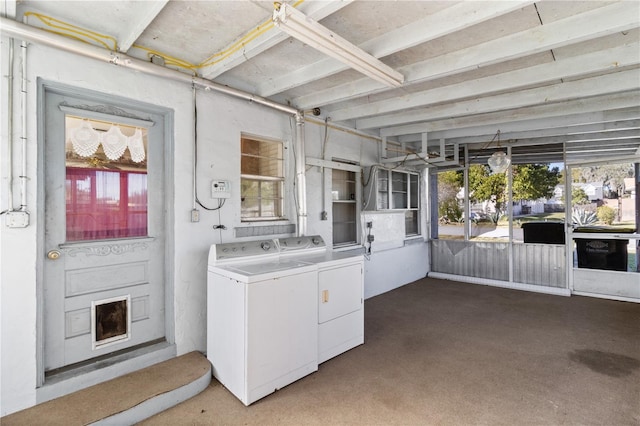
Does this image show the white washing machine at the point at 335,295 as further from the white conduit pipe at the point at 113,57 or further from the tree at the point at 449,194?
the tree at the point at 449,194

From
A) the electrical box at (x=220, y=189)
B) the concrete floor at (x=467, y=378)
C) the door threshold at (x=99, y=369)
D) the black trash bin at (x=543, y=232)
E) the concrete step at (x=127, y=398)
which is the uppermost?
the electrical box at (x=220, y=189)

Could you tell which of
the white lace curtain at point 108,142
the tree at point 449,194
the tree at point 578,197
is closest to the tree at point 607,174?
the tree at point 578,197

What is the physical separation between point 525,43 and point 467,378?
9.02 ft

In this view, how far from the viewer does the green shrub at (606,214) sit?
5.02 meters

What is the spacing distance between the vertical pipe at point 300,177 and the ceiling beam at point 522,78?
0.83m

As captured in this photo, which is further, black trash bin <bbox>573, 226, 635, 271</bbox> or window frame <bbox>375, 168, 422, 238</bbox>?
window frame <bbox>375, 168, 422, 238</bbox>

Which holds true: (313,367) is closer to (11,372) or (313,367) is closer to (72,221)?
(11,372)

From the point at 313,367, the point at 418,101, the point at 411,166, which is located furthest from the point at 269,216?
the point at 411,166

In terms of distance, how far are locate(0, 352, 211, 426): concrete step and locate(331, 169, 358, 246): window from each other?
8.79 feet

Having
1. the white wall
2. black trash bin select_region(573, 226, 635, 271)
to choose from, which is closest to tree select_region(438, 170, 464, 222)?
black trash bin select_region(573, 226, 635, 271)

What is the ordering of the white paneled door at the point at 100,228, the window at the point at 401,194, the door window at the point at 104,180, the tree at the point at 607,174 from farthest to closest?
the window at the point at 401,194 < the tree at the point at 607,174 < the door window at the point at 104,180 < the white paneled door at the point at 100,228

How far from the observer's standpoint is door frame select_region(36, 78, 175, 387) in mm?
2203

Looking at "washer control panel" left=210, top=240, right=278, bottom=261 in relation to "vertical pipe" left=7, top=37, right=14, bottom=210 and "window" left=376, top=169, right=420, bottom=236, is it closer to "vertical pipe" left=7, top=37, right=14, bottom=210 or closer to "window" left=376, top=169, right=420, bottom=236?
"vertical pipe" left=7, top=37, right=14, bottom=210

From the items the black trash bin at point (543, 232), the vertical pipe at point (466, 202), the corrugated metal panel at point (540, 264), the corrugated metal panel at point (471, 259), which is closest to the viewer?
the corrugated metal panel at point (540, 264)
